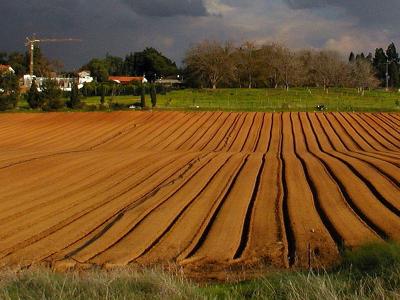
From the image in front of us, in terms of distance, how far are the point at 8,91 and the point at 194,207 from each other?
45231 mm

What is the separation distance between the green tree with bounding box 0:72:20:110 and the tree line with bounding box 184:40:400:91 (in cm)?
4917

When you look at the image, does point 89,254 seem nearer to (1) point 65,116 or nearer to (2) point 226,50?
(1) point 65,116

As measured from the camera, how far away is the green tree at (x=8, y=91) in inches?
2104

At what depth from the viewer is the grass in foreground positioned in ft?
18.4

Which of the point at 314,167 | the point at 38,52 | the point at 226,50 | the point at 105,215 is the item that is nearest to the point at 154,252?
the point at 105,215

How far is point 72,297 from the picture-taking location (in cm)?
565

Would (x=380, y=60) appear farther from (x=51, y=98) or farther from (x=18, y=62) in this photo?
(x=51, y=98)

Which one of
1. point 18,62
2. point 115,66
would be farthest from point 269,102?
A: point 115,66

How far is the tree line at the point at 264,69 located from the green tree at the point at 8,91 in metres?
49.2

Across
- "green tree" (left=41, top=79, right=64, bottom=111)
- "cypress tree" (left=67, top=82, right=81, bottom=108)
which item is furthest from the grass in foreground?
"green tree" (left=41, top=79, right=64, bottom=111)

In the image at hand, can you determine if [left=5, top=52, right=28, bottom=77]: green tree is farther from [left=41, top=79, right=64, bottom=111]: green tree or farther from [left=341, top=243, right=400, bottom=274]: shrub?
[left=341, top=243, right=400, bottom=274]: shrub

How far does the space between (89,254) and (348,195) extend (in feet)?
24.8

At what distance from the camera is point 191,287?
6000mm

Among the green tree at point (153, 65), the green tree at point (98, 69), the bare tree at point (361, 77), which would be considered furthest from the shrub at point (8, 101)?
the green tree at point (153, 65)
